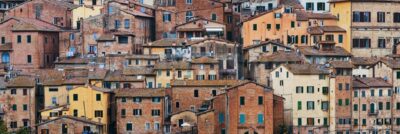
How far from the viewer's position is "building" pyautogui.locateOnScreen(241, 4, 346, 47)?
70438 mm

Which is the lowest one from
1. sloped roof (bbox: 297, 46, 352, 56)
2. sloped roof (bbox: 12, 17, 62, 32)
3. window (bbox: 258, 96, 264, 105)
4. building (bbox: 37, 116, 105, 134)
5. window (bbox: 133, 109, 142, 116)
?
building (bbox: 37, 116, 105, 134)

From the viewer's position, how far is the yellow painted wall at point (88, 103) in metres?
64.6

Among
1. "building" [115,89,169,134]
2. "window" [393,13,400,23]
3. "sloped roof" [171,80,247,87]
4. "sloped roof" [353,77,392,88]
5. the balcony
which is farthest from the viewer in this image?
"window" [393,13,400,23]

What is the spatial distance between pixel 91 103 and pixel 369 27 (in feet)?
58.2

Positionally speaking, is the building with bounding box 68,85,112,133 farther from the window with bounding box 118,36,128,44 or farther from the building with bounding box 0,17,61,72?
the building with bounding box 0,17,61,72

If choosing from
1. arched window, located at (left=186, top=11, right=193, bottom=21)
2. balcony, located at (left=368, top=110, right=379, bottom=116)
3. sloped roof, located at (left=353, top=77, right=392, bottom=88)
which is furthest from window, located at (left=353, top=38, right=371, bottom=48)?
arched window, located at (left=186, top=11, right=193, bottom=21)

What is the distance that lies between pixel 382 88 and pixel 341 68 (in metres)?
2.76

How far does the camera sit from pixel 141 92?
64.3 meters

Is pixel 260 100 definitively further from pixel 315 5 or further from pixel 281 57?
pixel 315 5

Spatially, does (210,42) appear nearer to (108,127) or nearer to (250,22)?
(250,22)

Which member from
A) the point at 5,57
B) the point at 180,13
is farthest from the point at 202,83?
the point at 5,57

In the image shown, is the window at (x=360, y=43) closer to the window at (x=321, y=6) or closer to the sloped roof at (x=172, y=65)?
the window at (x=321, y=6)

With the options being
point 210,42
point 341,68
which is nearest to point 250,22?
point 210,42

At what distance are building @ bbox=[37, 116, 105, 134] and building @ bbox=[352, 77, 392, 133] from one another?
46.2ft
